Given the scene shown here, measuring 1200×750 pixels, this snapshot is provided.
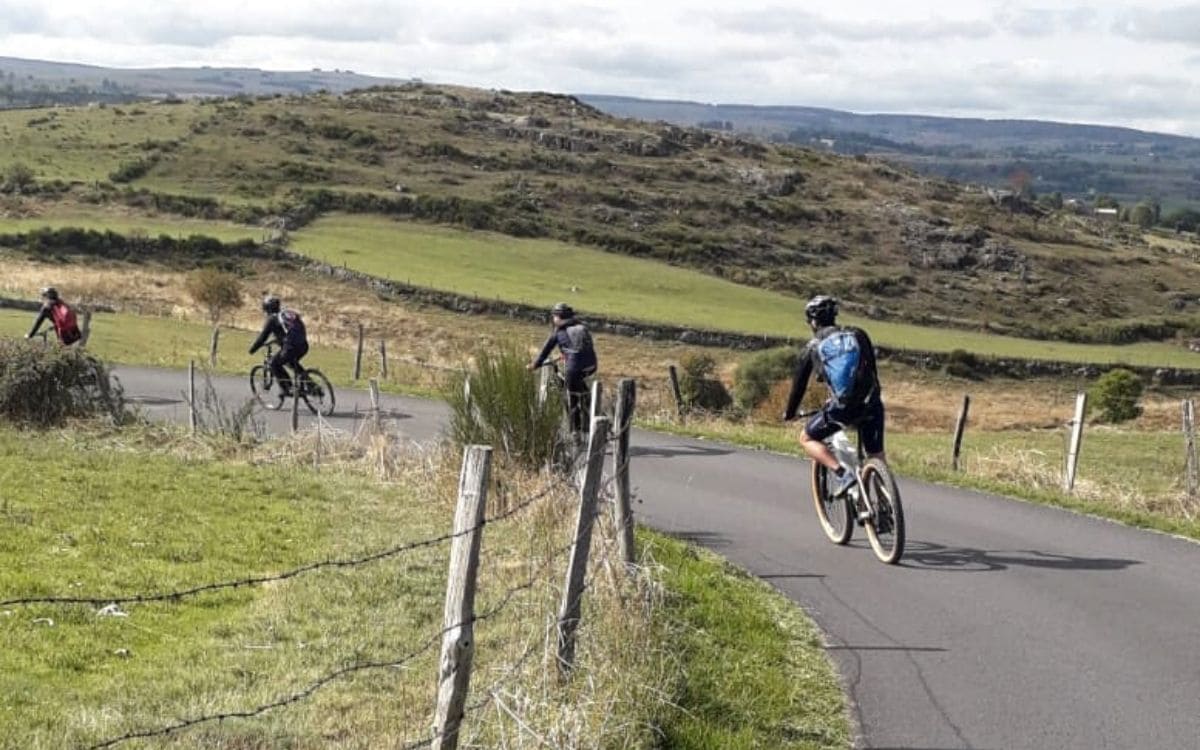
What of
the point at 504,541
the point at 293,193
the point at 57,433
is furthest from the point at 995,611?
the point at 293,193

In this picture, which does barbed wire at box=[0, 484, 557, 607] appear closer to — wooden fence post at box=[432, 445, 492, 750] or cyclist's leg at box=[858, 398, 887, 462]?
wooden fence post at box=[432, 445, 492, 750]

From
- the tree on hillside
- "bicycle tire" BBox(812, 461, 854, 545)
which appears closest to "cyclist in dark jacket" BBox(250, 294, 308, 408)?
"bicycle tire" BBox(812, 461, 854, 545)

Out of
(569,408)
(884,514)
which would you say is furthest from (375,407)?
(884,514)

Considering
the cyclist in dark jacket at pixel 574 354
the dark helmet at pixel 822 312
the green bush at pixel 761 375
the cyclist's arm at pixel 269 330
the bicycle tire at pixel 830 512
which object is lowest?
the green bush at pixel 761 375

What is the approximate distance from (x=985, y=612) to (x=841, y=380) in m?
2.28

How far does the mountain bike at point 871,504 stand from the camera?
1138 cm

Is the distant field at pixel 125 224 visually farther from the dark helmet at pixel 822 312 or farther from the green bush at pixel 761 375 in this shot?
the dark helmet at pixel 822 312

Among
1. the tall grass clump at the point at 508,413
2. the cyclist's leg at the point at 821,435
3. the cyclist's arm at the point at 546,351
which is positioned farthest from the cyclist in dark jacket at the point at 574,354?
the cyclist's leg at the point at 821,435

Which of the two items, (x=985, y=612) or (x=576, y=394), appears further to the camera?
(x=576, y=394)

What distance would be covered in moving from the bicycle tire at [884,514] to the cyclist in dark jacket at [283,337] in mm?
12663

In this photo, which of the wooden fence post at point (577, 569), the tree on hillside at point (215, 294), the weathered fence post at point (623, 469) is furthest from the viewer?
the tree on hillside at point (215, 294)

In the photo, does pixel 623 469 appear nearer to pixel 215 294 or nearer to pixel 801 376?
pixel 801 376

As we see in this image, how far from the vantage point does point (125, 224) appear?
7875 centimetres

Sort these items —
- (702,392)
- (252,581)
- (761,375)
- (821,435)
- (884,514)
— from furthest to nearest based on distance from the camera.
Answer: (761,375) → (702,392) → (821,435) → (884,514) → (252,581)
